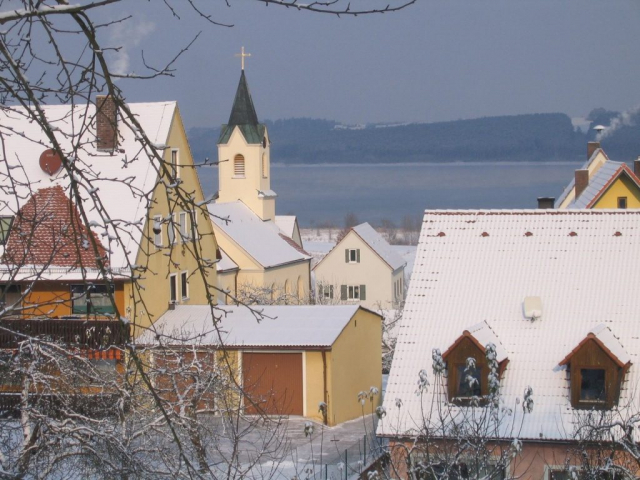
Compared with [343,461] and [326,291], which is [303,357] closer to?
[343,461]

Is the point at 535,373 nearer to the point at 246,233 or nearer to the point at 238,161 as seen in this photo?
the point at 246,233

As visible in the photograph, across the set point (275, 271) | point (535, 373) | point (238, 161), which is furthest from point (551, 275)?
point (238, 161)

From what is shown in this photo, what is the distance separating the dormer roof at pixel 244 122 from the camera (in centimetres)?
5803

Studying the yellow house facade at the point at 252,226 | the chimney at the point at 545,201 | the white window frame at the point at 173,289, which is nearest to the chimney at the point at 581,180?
the chimney at the point at 545,201

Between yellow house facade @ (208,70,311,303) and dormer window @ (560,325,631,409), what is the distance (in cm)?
2629

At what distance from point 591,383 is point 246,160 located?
43.3 meters

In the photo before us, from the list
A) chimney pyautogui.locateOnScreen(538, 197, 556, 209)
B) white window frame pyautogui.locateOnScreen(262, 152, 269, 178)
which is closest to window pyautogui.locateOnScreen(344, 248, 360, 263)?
white window frame pyautogui.locateOnScreen(262, 152, 269, 178)

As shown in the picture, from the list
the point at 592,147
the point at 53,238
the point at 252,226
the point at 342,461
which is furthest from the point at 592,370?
the point at 252,226

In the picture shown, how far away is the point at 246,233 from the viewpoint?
5091 centimetres

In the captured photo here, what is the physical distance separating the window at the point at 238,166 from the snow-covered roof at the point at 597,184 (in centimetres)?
2491

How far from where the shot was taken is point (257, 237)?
51.4m

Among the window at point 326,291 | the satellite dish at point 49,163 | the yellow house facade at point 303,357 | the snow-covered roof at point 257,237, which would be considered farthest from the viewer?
the window at point 326,291

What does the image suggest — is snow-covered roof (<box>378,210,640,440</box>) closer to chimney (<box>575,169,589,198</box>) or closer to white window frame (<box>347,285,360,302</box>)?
chimney (<box>575,169,589,198</box>)

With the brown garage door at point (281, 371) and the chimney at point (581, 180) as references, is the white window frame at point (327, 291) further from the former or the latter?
the brown garage door at point (281, 371)
